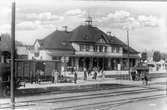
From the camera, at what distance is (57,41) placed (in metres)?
2.23

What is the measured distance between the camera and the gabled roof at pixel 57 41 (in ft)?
7.20

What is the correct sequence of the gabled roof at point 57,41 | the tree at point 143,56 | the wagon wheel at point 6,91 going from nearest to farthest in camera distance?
the wagon wheel at point 6,91 < the gabled roof at point 57,41 < the tree at point 143,56

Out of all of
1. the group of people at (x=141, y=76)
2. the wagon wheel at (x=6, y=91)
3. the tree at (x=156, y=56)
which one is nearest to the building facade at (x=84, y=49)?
the group of people at (x=141, y=76)

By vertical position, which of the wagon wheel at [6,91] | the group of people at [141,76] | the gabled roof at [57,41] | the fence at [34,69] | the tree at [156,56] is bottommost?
the wagon wheel at [6,91]

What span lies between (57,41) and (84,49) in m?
Result: 0.27

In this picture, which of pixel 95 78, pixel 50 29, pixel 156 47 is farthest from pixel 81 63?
pixel 156 47

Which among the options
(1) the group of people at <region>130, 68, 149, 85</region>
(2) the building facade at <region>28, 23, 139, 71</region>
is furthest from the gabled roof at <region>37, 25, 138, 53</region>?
(1) the group of people at <region>130, 68, 149, 85</region>

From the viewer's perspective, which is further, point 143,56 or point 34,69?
point 143,56

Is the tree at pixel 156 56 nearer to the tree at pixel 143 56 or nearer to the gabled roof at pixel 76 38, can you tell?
the tree at pixel 143 56

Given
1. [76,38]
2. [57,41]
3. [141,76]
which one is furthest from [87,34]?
[141,76]

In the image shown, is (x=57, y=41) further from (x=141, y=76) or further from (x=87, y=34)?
(x=141, y=76)

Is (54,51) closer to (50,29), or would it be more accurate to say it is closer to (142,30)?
(50,29)

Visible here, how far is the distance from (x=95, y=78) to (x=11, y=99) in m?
0.80

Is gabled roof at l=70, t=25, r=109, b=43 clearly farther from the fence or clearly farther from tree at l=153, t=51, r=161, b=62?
tree at l=153, t=51, r=161, b=62
